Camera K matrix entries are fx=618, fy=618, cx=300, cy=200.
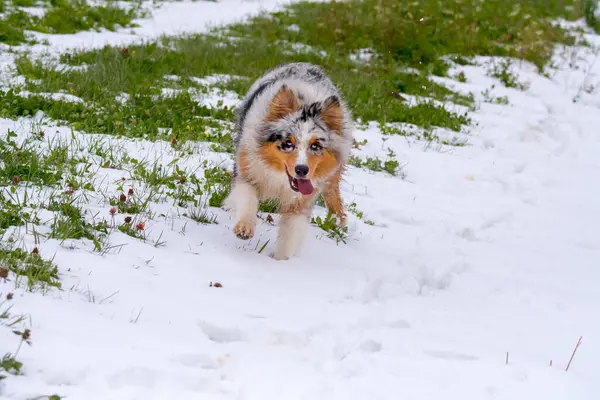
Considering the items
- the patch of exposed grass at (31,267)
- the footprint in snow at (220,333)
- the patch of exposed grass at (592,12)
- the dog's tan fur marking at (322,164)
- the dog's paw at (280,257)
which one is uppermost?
the patch of exposed grass at (592,12)

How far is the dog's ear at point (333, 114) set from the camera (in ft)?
14.8

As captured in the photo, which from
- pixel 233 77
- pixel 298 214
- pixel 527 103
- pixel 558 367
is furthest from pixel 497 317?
pixel 527 103

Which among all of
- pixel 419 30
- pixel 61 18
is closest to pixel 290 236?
pixel 419 30

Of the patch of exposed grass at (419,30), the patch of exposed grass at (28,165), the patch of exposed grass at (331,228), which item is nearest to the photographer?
the patch of exposed grass at (28,165)

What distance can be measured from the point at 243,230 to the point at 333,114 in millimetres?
1082

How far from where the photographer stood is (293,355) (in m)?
3.35

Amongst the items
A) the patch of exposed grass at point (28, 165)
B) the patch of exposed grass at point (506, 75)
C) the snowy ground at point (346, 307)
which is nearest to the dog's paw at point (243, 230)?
the snowy ground at point (346, 307)

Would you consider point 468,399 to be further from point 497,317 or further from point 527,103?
point 527,103

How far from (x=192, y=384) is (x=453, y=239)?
3753 mm

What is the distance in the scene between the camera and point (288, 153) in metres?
4.40

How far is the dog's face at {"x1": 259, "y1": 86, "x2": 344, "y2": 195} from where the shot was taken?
4.34 metres

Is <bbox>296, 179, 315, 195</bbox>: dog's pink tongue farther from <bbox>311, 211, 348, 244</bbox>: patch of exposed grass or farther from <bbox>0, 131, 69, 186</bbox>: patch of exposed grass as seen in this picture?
<bbox>0, 131, 69, 186</bbox>: patch of exposed grass

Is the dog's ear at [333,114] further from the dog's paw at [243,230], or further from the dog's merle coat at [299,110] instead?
the dog's paw at [243,230]

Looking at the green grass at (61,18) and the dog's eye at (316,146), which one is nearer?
the dog's eye at (316,146)
